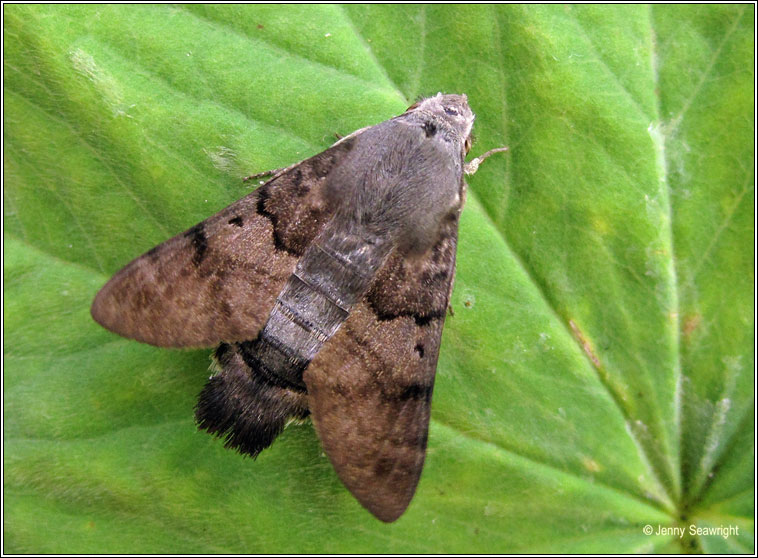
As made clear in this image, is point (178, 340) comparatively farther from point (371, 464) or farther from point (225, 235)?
point (371, 464)

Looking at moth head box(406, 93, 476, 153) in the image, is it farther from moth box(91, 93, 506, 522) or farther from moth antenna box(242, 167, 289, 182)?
moth antenna box(242, 167, 289, 182)

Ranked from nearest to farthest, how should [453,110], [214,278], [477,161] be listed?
[214,278] → [453,110] → [477,161]

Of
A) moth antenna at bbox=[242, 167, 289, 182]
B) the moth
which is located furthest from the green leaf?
the moth

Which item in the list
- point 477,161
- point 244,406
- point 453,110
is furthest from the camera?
point 477,161

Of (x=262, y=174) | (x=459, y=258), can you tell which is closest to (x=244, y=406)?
(x=262, y=174)

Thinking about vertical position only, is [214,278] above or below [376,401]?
above

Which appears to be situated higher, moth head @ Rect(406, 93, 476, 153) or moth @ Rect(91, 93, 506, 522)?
moth head @ Rect(406, 93, 476, 153)

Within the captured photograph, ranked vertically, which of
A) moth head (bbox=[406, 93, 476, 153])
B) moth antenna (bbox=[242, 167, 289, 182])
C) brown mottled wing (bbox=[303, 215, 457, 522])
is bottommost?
brown mottled wing (bbox=[303, 215, 457, 522])

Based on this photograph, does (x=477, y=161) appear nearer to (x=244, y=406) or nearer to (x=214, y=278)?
(x=214, y=278)
